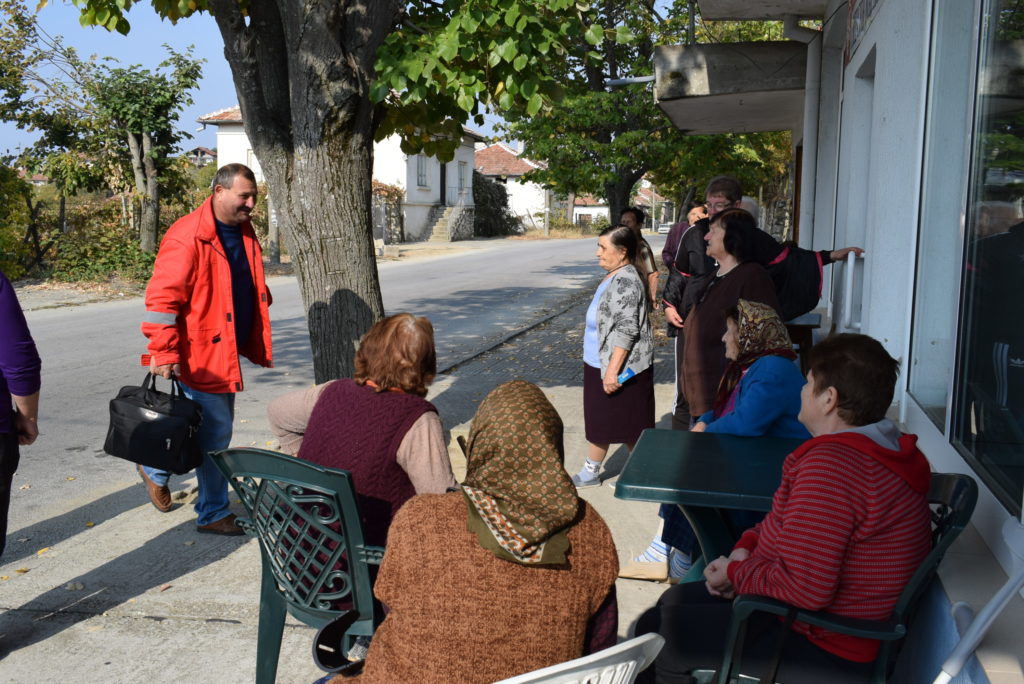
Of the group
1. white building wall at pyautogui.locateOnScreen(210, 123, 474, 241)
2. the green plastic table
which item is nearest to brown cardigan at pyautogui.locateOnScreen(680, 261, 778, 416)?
the green plastic table

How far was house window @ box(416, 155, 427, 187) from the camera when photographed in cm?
4628

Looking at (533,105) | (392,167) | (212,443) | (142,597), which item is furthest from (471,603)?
(392,167)

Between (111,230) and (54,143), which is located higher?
(54,143)

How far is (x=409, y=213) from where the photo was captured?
1769 inches

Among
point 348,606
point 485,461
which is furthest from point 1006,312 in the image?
point 348,606

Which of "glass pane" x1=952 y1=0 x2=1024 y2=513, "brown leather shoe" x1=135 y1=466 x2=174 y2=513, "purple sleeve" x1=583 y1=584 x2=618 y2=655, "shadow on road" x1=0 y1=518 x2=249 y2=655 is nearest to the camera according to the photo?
"purple sleeve" x1=583 y1=584 x2=618 y2=655

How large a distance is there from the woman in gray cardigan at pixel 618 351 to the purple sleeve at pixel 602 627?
338 cm

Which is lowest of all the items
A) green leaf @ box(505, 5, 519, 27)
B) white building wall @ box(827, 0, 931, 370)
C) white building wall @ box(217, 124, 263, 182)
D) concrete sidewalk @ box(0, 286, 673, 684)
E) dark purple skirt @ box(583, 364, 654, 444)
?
concrete sidewalk @ box(0, 286, 673, 684)

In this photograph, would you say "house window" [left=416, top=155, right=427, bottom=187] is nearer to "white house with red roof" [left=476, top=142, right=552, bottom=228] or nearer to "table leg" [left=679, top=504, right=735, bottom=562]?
"white house with red roof" [left=476, top=142, right=552, bottom=228]

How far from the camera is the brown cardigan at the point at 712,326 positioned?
4.61 m

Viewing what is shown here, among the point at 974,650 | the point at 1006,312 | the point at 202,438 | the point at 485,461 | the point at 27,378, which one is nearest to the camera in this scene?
the point at 485,461

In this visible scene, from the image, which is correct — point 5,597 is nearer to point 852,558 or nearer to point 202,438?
point 202,438

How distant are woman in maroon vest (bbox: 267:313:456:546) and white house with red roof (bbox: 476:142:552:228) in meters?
56.8

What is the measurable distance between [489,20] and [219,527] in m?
3.15
